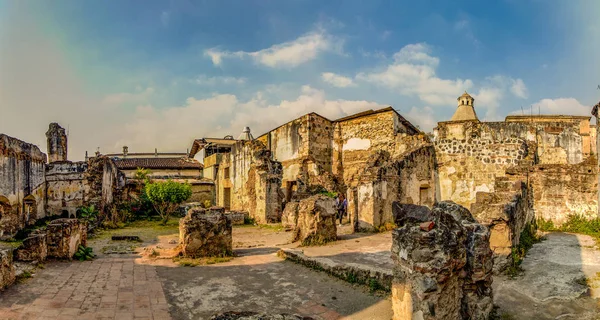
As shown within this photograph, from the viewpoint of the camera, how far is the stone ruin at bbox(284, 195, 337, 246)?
10.7 metres

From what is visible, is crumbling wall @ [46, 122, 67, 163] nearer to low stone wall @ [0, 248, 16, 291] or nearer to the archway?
the archway

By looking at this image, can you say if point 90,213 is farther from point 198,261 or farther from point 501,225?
point 501,225

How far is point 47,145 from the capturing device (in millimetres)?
26469

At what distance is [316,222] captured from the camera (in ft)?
34.9

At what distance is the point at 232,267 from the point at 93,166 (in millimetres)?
14054

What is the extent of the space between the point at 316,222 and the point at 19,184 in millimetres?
12100

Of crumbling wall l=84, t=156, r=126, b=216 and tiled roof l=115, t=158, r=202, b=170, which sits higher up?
tiled roof l=115, t=158, r=202, b=170

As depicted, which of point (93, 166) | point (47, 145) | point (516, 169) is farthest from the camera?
point (47, 145)

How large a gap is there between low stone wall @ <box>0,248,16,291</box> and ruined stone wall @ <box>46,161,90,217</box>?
13.6 metres

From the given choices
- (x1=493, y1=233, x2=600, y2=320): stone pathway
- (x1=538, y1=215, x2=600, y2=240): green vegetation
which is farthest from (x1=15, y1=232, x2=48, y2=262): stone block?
(x1=538, y1=215, x2=600, y2=240): green vegetation

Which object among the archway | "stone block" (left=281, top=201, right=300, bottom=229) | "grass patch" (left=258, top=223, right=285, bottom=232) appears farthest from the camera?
"grass patch" (left=258, top=223, right=285, bottom=232)

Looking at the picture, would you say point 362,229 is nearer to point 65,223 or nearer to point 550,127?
point 65,223

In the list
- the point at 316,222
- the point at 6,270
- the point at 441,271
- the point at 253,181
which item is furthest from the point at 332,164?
the point at 441,271

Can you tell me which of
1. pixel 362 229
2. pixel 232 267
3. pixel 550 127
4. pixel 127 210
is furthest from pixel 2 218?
pixel 550 127
